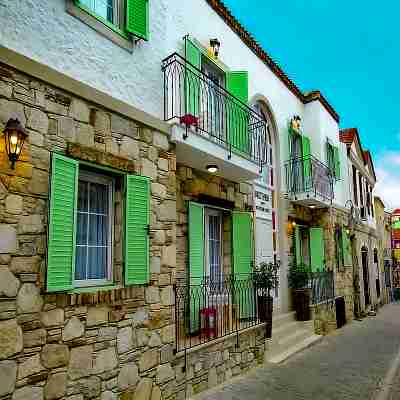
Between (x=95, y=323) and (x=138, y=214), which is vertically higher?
(x=138, y=214)

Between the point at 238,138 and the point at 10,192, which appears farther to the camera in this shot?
the point at 238,138

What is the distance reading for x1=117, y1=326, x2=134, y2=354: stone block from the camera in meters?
4.41

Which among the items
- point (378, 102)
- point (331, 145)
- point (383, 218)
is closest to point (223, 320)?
point (331, 145)

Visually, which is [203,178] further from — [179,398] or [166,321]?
[179,398]

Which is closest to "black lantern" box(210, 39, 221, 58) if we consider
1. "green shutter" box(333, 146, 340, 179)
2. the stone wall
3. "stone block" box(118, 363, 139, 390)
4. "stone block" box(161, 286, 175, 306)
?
the stone wall

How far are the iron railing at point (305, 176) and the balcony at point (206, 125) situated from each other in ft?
8.18

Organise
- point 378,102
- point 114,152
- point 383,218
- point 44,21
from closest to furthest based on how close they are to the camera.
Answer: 1. point 44,21
2. point 114,152
3. point 383,218
4. point 378,102

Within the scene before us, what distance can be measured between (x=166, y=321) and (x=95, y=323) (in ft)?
4.06

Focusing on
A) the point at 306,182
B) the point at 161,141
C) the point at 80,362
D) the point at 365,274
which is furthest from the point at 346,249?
the point at 80,362

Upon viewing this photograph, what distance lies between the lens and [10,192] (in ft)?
11.5

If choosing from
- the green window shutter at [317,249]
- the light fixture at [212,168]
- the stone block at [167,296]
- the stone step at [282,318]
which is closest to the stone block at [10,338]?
the stone block at [167,296]

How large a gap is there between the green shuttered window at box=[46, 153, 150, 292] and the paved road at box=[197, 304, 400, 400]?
2.49m

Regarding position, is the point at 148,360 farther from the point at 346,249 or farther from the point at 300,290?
the point at 346,249

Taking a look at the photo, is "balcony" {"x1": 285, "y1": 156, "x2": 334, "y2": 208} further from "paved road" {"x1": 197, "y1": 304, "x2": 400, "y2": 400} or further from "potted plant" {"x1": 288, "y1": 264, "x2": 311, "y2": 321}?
"paved road" {"x1": 197, "y1": 304, "x2": 400, "y2": 400}
